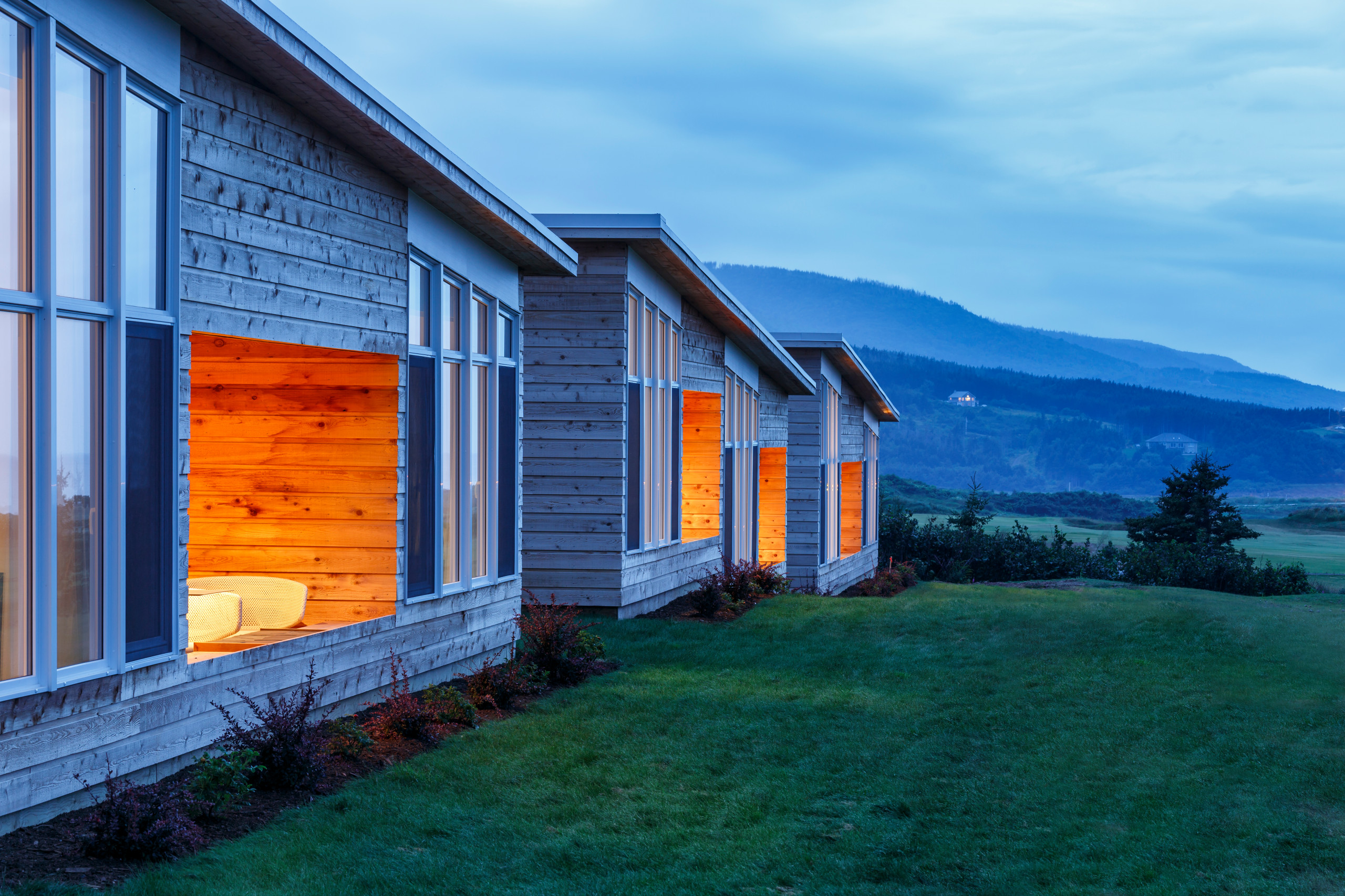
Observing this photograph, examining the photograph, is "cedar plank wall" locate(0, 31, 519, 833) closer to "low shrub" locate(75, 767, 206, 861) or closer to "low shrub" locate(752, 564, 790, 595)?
"low shrub" locate(75, 767, 206, 861)

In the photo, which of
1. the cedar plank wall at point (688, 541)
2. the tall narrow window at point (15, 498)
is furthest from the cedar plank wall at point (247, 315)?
the cedar plank wall at point (688, 541)

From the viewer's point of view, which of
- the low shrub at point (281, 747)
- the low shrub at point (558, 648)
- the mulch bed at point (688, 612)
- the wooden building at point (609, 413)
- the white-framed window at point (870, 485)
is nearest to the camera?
the low shrub at point (281, 747)

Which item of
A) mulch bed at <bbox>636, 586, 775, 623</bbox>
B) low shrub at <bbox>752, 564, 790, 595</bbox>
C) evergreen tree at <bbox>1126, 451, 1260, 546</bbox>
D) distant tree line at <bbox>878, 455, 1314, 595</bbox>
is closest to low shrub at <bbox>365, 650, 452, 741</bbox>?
mulch bed at <bbox>636, 586, 775, 623</bbox>

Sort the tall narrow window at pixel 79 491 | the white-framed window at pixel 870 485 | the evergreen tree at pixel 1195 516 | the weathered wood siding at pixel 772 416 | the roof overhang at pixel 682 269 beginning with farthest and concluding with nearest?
1. the evergreen tree at pixel 1195 516
2. the white-framed window at pixel 870 485
3. the weathered wood siding at pixel 772 416
4. the roof overhang at pixel 682 269
5. the tall narrow window at pixel 79 491

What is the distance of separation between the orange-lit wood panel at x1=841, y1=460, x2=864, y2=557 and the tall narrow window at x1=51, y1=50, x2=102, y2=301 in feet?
77.6

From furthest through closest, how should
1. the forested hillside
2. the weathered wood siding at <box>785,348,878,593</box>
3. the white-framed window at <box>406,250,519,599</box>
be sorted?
the forested hillside → the weathered wood siding at <box>785,348,878,593</box> → the white-framed window at <box>406,250,519,599</box>

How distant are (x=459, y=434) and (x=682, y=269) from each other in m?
5.46

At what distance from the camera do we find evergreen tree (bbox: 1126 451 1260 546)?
1476 inches

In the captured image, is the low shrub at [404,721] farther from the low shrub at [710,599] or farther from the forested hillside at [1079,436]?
the forested hillside at [1079,436]

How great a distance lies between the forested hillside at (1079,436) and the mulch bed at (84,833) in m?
135

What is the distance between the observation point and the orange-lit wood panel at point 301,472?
8.07 metres

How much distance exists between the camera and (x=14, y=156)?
15.6ft

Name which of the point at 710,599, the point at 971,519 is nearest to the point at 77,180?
the point at 710,599

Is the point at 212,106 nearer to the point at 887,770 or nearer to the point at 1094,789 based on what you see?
the point at 887,770
